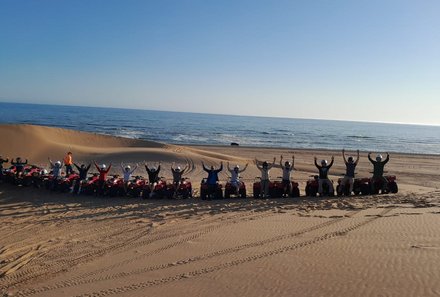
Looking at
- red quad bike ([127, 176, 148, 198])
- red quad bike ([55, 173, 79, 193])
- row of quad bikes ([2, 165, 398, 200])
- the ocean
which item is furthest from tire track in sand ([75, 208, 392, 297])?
the ocean

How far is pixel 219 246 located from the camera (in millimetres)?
8414

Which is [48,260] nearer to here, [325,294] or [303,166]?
[325,294]

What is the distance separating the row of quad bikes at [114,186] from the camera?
14539 millimetres

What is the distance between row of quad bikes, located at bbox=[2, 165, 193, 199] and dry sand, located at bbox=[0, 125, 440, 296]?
54 cm

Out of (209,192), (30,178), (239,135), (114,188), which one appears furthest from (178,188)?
(239,135)

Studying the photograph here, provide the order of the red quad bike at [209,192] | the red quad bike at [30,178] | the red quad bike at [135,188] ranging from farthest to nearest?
the red quad bike at [30,178] < the red quad bike at [135,188] < the red quad bike at [209,192]

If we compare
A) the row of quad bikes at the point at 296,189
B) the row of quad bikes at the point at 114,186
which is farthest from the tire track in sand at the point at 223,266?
the row of quad bikes at the point at 114,186

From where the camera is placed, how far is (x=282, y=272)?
22.6ft

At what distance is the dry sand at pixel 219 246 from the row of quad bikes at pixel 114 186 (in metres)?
0.54

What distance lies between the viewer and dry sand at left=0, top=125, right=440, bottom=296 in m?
6.39

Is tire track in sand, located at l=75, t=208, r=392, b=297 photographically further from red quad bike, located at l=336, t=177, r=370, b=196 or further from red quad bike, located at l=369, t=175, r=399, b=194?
red quad bike, located at l=369, t=175, r=399, b=194

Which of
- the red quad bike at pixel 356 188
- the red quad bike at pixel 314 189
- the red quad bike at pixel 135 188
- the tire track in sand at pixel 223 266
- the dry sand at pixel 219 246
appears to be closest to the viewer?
the tire track in sand at pixel 223 266

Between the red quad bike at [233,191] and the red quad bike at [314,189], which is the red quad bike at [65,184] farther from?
the red quad bike at [314,189]

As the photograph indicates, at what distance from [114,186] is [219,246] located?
7.34m
